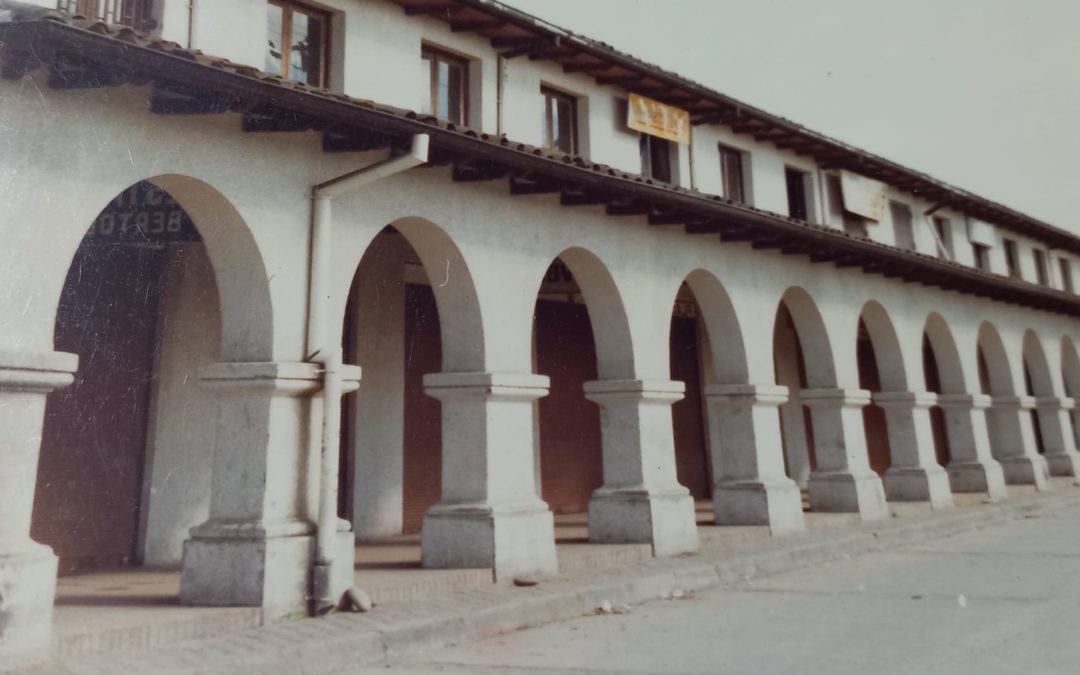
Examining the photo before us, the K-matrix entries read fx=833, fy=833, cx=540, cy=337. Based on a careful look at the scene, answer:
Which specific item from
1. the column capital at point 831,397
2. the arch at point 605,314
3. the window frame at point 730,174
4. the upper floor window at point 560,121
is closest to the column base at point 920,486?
the column capital at point 831,397

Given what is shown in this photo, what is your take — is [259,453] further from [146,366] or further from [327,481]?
[146,366]

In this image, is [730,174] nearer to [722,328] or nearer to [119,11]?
[722,328]

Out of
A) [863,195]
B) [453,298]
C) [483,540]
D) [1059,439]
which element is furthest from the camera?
[1059,439]

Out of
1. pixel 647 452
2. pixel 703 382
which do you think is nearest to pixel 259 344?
pixel 647 452

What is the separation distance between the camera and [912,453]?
15078 millimetres

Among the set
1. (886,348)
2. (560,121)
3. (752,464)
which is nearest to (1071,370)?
(886,348)

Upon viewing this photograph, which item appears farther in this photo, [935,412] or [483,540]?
[935,412]

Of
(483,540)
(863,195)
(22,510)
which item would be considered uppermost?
(863,195)

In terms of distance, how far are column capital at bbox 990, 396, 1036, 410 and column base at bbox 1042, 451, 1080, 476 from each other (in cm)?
268

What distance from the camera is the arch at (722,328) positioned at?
11.7 meters

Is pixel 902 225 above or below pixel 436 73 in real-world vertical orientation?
above

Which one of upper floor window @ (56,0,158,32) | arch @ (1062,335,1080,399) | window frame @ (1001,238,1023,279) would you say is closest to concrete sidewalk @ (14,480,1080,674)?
upper floor window @ (56,0,158,32)

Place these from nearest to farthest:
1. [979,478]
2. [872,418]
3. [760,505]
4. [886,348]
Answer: [760,505]
[886,348]
[979,478]
[872,418]

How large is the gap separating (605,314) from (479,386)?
8.21 feet
